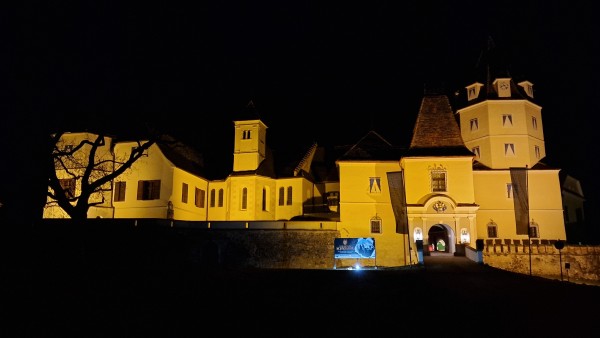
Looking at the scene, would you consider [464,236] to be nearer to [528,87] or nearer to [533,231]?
[533,231]

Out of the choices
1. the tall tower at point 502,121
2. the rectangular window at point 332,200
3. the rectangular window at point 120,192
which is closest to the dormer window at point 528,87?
the tall tower at point 502,121

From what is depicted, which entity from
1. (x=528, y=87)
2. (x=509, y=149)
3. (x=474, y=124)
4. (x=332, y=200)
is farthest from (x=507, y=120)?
(x=332, y=200)

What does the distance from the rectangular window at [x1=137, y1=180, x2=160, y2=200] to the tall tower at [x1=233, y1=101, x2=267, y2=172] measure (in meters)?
7.19

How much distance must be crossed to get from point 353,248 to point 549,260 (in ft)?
49.2

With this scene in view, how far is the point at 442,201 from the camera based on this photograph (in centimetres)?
3738

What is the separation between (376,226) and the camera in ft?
129

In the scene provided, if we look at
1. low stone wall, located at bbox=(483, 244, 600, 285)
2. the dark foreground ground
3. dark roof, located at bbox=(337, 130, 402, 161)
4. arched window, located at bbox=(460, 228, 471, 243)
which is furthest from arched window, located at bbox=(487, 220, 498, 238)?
the dark foreground ground

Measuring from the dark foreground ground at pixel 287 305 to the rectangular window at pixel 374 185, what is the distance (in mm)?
14408

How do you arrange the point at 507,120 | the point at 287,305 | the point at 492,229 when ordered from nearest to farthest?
the point at 287,305 → the point at 492,229 → the point at 507,120

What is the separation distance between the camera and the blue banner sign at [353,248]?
108 feet

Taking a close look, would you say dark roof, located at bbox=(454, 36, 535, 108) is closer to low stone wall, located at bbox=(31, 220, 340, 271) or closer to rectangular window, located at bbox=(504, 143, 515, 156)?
rectangular window, located at bbox=(504, 143, 515, 156)

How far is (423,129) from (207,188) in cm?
1955

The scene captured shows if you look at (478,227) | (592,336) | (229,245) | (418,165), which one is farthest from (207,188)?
(592,336)

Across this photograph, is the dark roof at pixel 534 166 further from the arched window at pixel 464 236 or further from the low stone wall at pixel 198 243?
the low stone wall at pixel 198 243
